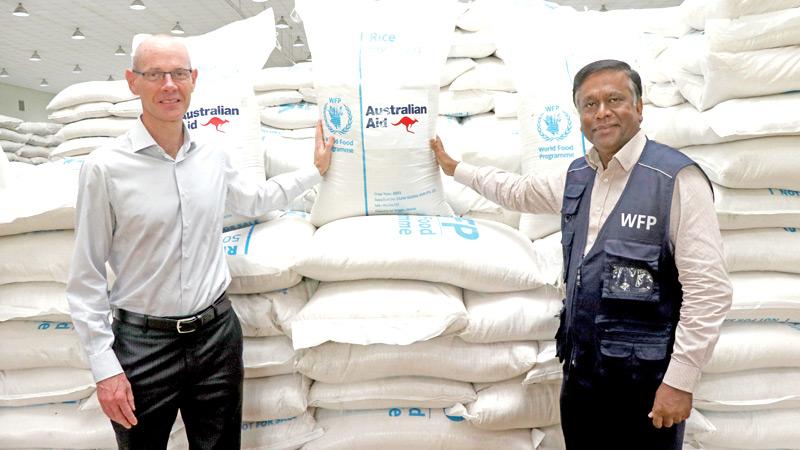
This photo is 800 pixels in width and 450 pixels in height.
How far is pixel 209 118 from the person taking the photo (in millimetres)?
1802

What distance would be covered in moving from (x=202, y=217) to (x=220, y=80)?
62 centimetres

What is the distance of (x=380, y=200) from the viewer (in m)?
1.78

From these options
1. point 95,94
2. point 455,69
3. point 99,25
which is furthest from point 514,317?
point 99,25

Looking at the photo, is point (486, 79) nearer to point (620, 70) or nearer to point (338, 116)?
point (338, 116)

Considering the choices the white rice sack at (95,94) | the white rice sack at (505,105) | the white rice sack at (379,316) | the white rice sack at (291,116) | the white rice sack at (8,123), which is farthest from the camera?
the white rice sack at (8,123)

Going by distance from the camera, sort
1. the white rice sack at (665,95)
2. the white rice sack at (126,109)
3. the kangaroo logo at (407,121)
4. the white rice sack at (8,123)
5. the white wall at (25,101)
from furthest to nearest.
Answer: the white wall at (25,101) → the white rice sack at (8,123) → the white rice sack at (126,109) → the white rice sack at (665,95) → the kangaroo logo at (407,121)

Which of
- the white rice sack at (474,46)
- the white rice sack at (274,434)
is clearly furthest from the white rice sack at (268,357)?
the white rice sack at (474,46)

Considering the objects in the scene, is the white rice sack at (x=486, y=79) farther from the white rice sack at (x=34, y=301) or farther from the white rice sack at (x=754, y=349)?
the white rice sack at (x=34, y=301)

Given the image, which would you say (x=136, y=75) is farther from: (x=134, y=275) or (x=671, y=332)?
(x=671, y=332)

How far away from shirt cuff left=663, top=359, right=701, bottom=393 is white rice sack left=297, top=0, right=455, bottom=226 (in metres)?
0.89

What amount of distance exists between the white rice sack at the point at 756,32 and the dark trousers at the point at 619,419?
1138 millimetres

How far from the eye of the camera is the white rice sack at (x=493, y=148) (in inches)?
82.3

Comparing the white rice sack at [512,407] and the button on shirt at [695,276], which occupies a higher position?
the button on shirt at [695,276]

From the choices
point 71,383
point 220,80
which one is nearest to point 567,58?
point 220,80
